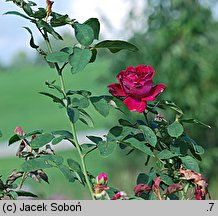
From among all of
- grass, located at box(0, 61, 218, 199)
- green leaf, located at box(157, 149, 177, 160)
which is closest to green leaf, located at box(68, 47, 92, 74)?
green leaf, located at box(157, 149, 177, 160)

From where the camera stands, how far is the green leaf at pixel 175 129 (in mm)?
1238

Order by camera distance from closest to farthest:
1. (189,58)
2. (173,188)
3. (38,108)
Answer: (173,188), (189,58), (38,108)

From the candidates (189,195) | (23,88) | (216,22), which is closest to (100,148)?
(189,195)

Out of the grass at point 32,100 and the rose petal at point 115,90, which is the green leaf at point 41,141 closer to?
the rose petal at point 115,90

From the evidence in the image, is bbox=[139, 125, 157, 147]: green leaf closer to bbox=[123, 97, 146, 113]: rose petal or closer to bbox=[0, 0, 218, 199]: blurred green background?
bbox=[123, 97, 146, 113]: rose petal

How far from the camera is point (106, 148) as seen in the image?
1.22m

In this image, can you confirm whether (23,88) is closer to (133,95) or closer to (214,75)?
(214,75)

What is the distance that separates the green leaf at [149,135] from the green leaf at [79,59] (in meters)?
0.18

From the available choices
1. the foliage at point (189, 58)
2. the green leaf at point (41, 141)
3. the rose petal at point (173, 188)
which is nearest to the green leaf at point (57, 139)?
the green leaf at point (41, 141)

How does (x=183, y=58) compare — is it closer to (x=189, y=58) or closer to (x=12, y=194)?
(x=189, y=58)

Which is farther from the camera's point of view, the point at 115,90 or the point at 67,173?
the point at 115,90

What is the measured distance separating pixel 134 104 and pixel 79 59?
0.17 meters

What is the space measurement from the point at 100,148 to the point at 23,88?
19638 millimetres

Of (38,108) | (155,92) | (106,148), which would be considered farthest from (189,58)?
(38,108)
